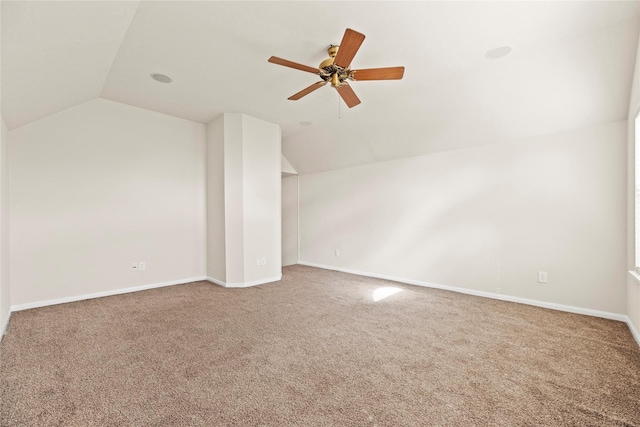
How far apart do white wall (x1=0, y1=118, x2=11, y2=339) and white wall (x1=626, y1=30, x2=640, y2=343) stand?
5.72 meters

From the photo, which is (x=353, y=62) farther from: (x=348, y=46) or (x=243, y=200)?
(x=243, y=200)

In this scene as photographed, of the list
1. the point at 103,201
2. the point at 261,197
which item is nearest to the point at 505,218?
the point at 261,197

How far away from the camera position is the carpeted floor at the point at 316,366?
1580mm

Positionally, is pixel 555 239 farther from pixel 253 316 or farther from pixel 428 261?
pixel 253 316

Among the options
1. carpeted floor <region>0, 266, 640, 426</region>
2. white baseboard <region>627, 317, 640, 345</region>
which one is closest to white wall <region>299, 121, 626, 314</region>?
white baseboard <region>627, 317, 640, 345</region>

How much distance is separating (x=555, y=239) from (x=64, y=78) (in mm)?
5538

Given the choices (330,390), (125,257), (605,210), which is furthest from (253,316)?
(605,210)

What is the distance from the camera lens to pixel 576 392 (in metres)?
1.77

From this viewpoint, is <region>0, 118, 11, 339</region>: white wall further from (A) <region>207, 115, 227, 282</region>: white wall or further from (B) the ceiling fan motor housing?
(B) the ceiling fan motor housing

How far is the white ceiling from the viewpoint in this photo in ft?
6.86

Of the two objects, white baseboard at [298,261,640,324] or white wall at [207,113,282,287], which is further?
white wall at [207,113,282,287]

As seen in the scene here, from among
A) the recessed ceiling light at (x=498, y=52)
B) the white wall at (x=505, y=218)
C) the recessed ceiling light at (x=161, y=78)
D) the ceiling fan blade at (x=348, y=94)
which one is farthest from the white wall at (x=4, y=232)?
the recessed ceiling light at (x=498, y=52)

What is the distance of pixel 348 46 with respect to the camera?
206cm

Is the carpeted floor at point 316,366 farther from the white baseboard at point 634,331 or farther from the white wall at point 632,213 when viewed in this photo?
the white wall at point 632,213
